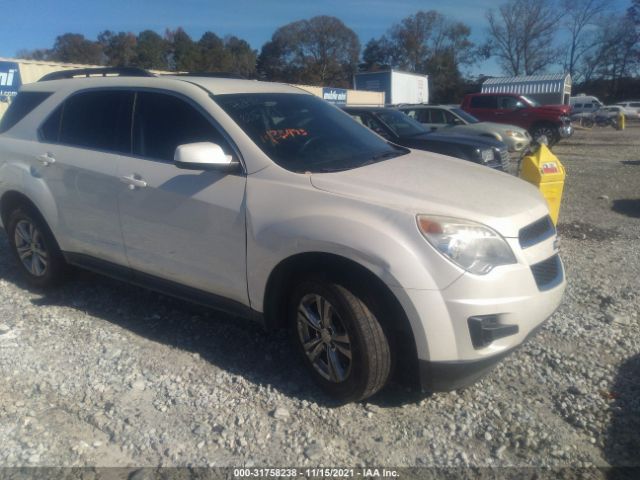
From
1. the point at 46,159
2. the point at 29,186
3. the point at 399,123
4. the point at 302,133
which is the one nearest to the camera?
the point at 302,133

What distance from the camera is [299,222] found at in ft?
9.75

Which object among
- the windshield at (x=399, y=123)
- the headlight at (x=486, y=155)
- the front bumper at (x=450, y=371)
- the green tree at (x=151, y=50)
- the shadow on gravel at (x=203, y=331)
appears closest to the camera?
the front bumper at (x=450, y=371)

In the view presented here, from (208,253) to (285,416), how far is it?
1.09 metres

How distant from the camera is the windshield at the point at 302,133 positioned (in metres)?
3.39

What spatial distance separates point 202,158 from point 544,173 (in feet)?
12.1

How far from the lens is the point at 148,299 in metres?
4.69

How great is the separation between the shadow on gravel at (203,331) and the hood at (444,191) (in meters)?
1.16

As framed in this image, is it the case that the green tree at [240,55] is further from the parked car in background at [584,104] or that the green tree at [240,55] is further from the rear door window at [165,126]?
the rear door window at [165,126]

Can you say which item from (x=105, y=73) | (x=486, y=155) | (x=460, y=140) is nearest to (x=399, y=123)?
(x=460, y=140)

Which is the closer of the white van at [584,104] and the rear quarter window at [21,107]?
the rear quarter window at [21,107]

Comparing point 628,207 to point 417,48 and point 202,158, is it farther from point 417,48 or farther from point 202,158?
point 417,48

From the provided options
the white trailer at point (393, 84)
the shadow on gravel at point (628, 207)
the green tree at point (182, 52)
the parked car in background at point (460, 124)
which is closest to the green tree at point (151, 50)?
the green tree at point (182, 52)

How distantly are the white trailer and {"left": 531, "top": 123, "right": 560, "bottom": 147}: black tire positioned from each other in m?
13.5

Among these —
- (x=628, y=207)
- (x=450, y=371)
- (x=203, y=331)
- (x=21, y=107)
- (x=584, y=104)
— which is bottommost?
(x=584, y=104)
